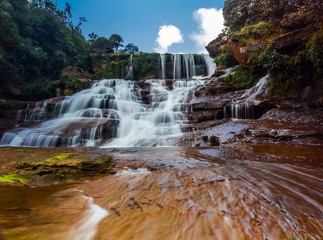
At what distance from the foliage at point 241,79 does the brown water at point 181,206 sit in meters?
8.08

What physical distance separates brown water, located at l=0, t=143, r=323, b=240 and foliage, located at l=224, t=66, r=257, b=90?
8.08 m

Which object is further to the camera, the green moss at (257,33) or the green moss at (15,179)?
the green moss at (257,33)

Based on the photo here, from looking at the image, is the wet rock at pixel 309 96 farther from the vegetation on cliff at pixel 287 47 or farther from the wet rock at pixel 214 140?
the wet rock at pixel 214 140

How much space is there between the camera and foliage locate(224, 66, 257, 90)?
10070 mm

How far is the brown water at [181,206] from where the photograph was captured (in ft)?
4.48

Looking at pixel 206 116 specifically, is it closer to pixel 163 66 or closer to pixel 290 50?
pixel 290 50

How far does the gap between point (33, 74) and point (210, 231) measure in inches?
937

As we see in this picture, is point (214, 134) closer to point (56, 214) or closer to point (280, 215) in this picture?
point (280, 215)

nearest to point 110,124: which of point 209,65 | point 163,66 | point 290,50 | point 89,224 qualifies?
point 89,224

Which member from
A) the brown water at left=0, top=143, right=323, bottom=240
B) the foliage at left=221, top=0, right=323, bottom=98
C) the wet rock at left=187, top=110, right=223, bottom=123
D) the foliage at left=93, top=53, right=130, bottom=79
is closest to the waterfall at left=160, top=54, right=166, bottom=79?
the foliage at left=93, top=53, right=130, bottom=79

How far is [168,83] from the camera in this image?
16109 millimetres

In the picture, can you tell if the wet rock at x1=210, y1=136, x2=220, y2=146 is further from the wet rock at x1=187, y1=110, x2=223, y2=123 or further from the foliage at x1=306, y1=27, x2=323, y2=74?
the foliage at x1=306, y1=27, x2=323, y2=74

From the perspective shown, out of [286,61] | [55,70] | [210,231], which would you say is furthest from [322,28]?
[55,70]

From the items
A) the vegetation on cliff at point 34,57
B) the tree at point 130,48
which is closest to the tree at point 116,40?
the tree at point 130,48
